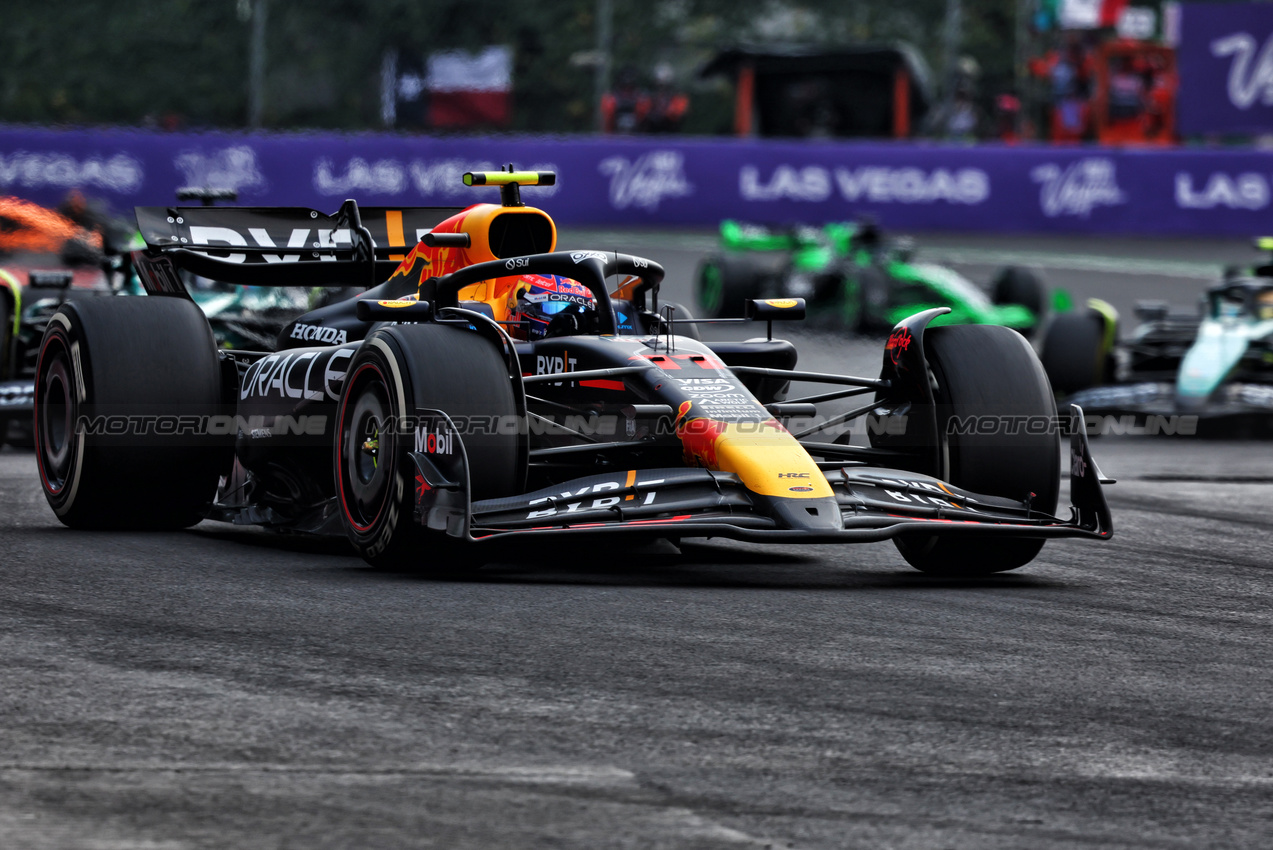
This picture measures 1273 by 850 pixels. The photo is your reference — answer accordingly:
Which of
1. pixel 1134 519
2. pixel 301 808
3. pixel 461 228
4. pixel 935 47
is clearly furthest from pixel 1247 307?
pixel 935 47

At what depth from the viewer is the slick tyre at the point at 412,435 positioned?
21.1ft

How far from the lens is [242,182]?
23.9 m

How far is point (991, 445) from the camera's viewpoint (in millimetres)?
7020

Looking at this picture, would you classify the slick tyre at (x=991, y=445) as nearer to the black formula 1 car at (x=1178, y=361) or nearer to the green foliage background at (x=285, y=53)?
the black formula 1 car at (x=1178, y=361)

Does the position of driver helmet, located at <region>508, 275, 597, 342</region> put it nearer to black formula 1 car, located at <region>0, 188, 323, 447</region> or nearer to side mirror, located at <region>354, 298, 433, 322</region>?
side mirror, located at <region>354, 298, 433, 322</region>

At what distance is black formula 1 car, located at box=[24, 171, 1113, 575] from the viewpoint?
252 inches

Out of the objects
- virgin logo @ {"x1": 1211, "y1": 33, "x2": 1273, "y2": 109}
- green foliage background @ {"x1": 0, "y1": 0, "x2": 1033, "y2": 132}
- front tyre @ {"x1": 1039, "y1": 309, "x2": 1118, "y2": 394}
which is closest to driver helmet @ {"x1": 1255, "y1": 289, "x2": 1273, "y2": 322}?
front tyre @ {"x1": 1039, "y1": 309, "x2": 1118, "y2": 394}

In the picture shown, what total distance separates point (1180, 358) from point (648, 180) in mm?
10723

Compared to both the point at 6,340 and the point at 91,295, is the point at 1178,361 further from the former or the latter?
the point at 91,295

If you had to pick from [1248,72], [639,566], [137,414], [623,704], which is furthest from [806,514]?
[1248,72]

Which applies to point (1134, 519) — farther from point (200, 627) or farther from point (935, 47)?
point (935, 47)

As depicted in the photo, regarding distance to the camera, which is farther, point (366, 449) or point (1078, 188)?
point (1078, 188)

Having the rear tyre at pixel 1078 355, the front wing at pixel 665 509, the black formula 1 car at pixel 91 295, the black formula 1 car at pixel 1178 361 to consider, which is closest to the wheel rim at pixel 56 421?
the black formula 1 car at pixel 91 295

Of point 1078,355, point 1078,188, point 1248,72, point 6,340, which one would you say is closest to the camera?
point 6,340
